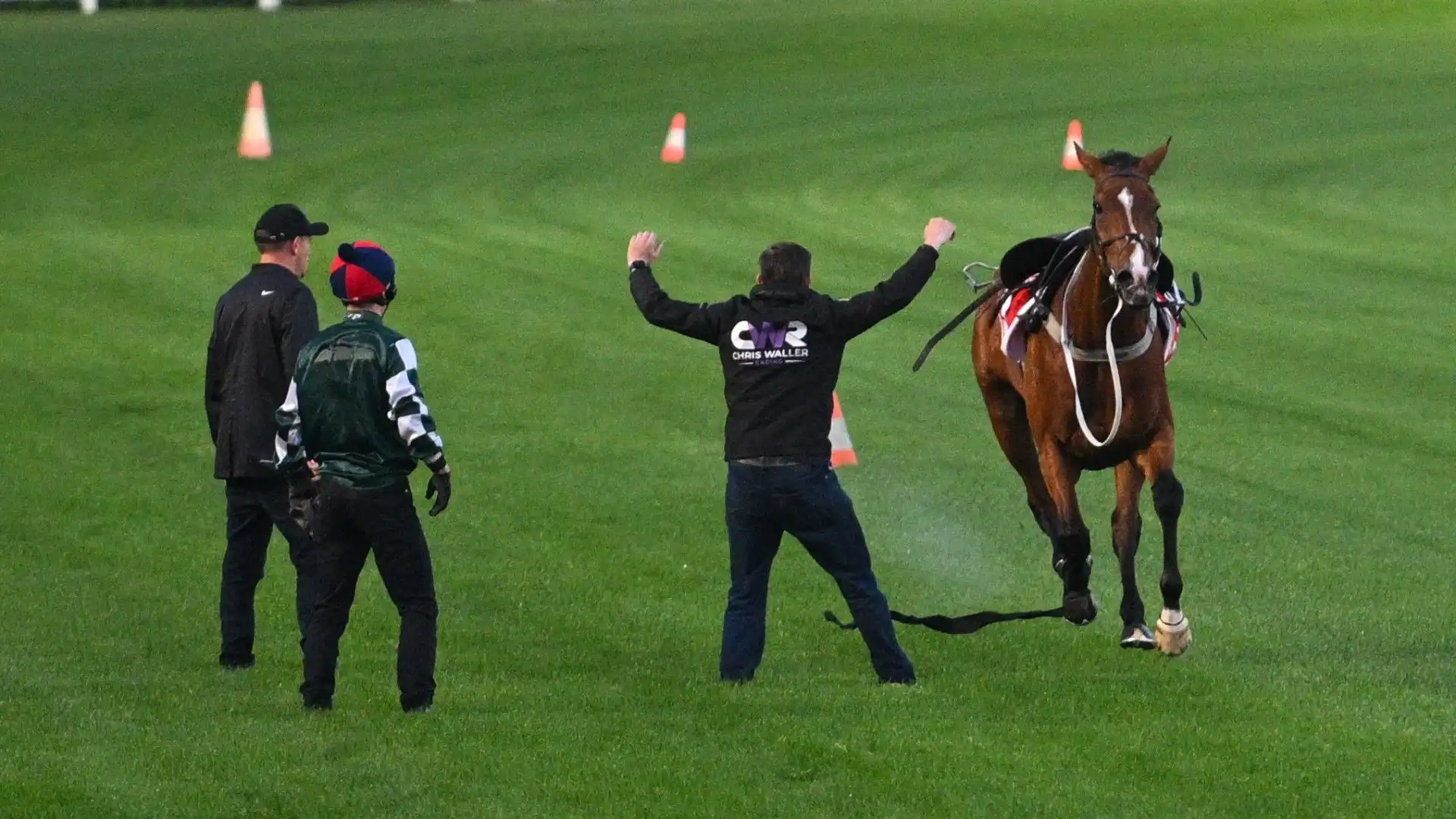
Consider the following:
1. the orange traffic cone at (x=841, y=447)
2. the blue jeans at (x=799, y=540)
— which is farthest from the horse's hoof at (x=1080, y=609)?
the orange traffic cone at (x=841, y=447)

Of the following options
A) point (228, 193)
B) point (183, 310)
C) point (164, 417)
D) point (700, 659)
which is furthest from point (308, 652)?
point (228, 193)

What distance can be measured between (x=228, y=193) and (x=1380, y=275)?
12.1 metres

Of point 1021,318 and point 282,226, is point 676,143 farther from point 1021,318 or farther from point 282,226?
point 282,226

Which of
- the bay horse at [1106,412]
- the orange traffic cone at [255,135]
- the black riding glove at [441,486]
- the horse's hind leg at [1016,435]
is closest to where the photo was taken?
the black riding glove at [441,486]

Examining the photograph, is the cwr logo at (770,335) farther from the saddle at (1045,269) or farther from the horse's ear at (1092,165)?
the saddle at (1045,269)

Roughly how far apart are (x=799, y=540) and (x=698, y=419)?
7.43 m

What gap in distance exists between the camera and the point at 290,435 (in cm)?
925

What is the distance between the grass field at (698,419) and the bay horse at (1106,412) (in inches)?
12.8

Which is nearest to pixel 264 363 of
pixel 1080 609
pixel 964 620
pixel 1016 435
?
pixel 964 620

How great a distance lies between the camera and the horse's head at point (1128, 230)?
9.59 m

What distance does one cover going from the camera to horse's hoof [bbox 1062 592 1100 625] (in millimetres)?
10852

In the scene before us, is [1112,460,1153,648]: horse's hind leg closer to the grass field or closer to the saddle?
the grass field

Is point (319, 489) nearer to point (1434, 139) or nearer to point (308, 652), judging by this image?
point (308, 652)

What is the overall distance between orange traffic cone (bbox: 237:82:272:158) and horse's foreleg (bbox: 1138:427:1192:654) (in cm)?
2002
